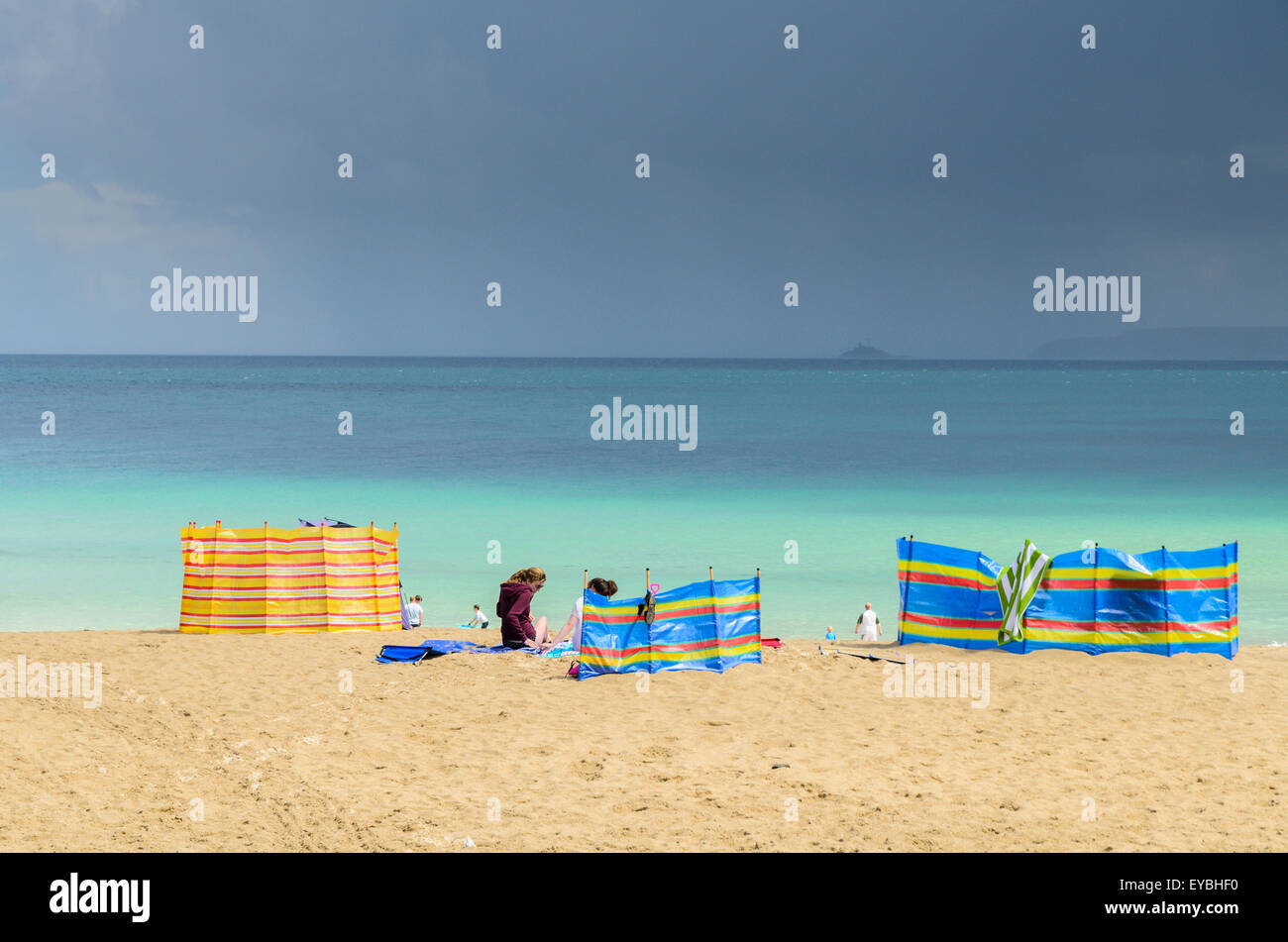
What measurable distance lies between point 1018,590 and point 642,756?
7106mm

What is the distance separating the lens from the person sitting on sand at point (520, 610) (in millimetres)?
16891

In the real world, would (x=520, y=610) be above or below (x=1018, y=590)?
below

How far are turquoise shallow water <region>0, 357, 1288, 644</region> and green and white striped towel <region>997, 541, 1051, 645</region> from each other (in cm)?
591

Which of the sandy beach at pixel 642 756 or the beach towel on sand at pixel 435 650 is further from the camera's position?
the beach towel on sand at pixel 435 650

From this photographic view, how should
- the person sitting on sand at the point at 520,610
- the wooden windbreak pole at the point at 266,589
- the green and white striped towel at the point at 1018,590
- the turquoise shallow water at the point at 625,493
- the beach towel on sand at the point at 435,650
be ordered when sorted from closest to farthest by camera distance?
the green and white striped towel at the point at 1018,590 < the beach towel on sand at the point at 435,650 < the person sitting on sand at the point at 520,610 < the wooden windbreak pole at the point at 266,589 < the turquoise shallow water at the point at 625,493

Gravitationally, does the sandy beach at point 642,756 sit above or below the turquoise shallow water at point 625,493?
below

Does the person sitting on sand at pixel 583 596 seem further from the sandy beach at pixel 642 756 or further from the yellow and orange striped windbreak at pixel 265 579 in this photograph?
the yellow and orange striped windbreak at pixel 265 579

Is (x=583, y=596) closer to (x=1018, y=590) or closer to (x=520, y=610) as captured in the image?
(x=520, y=610)

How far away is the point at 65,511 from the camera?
38.2 meters

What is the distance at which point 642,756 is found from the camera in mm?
11828

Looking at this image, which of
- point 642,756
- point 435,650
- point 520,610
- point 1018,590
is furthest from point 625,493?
point 642,756

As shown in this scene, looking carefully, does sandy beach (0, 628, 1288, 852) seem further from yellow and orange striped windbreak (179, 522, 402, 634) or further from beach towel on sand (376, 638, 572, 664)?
yellow and orange striped windbreak (179, 522, 402, 634)

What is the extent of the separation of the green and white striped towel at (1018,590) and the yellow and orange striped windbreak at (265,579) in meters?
10.3

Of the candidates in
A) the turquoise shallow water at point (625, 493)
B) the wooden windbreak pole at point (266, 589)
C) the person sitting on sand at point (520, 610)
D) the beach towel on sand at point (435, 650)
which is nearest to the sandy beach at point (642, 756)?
the beach towel on sand at point (435, 650)
